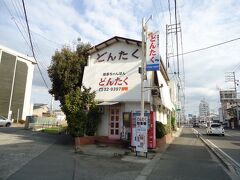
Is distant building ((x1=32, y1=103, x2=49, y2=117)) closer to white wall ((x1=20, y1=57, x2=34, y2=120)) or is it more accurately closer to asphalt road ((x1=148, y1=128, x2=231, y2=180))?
white wall ((x1=20, y1=57, x2=34, y2=120))

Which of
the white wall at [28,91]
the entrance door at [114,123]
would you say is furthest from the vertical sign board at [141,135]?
the white wall at [28,91]

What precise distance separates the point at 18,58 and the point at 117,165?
41040 mm

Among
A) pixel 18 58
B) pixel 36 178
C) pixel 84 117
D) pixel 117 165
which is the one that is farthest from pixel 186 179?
pixel 18 58

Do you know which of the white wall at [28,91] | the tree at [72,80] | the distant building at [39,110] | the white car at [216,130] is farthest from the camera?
the distant building at [39,110]

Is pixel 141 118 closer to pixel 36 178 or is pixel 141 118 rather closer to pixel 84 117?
pixel 84 117

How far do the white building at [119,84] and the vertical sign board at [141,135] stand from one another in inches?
119

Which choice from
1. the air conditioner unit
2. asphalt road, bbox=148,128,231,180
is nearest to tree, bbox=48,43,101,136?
the air conditioner unit

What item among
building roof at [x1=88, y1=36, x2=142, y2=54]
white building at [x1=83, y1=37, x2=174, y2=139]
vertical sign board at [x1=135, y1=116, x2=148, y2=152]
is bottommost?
vertical sign board at [x1=135, y1=116, x2=148, y2=152]

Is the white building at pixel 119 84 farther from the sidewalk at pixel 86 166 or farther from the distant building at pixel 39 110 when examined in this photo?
the distant building at pixel 39 110

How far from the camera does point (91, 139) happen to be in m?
14.3

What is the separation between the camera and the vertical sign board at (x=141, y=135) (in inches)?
421

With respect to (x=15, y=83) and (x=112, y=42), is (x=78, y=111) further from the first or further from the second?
(x=15, y=83)

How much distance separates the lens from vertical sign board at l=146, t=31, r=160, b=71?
448 inches

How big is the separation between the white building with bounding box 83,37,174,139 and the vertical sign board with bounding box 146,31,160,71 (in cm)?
267
